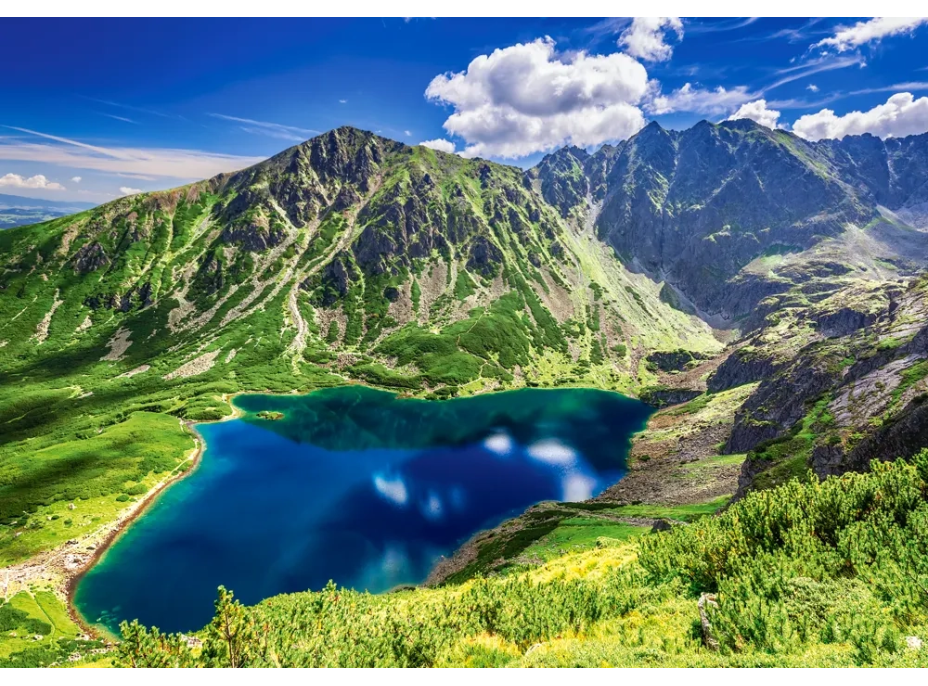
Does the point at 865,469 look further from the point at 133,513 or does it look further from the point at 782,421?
the point at 133,513

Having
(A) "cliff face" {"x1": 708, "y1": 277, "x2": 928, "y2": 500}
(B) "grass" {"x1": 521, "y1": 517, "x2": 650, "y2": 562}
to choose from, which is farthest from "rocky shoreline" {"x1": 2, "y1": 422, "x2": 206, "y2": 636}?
(A) "cliff face" {"x1": 708, "y1": 277, "x2": 928, "y2": 500}

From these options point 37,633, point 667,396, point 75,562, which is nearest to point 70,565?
point 75,562

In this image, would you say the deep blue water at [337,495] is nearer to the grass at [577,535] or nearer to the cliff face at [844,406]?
the grass at [577,535]

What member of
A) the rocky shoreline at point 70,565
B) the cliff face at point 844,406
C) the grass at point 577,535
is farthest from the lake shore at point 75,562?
the cliff face at point 844,406

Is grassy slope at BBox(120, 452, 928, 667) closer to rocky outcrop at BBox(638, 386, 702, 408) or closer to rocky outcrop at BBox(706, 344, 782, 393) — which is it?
rocky outcrop at BBox(638, 386, 702, 408)

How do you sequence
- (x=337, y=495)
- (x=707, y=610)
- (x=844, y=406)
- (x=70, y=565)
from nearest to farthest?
(x=707, y=610)
(x=70, y=565)
(x=844, y=406)
(x=337, y=495)

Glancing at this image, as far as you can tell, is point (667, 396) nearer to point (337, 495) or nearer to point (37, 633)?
point (337, 495)

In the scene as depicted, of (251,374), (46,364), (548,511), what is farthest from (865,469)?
(46,364)

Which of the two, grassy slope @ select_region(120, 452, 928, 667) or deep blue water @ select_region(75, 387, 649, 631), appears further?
deep blue water @ select_region(75, 387, 649, 631)
